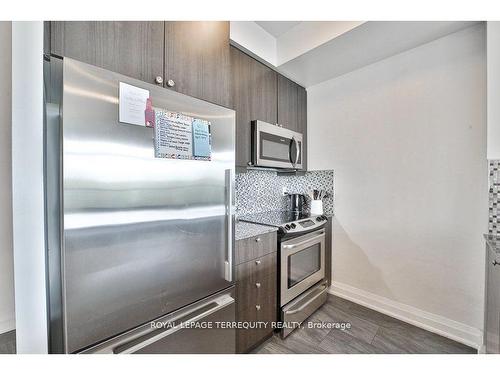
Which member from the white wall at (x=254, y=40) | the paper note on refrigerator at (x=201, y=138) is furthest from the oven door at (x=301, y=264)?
the white wall at (x=254, y=40)

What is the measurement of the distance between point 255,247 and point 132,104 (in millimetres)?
1056

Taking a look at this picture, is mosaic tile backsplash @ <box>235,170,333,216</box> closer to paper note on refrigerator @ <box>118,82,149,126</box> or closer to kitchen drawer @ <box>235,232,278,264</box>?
kitchen drawer @ <box>235,232,278,264</box>

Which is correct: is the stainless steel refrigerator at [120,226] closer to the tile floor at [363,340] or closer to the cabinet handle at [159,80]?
the cabinet handle at [159,80]

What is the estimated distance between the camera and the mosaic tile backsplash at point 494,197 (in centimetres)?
140

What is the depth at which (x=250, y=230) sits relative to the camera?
1491mm

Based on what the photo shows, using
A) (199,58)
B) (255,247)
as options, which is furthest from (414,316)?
(199,58)

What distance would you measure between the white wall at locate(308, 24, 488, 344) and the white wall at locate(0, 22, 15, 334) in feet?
7.64

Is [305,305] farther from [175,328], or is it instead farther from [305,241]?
[175,328]

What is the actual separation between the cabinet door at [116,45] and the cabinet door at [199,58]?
61 millimetres

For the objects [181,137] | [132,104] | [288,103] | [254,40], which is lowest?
[181,137]

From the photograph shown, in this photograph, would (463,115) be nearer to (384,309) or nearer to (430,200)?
(430,200)

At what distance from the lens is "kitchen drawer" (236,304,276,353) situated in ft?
4.37

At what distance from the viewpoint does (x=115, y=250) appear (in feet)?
2.59
